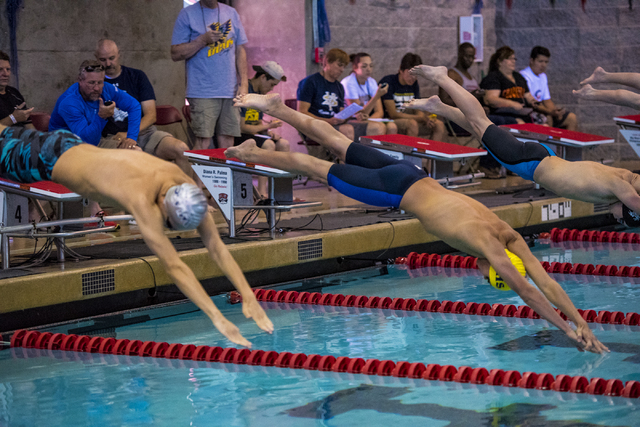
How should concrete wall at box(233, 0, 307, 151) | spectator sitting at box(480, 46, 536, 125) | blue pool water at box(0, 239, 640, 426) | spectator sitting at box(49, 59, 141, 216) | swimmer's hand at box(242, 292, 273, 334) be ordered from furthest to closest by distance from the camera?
1. spectator sitting at box(480, 46, 536, 125)
2. concrete wall at box(233, 0, 307, 151)
3. spectator sitting at box(49, 59, 141, 216)
4. blue pool water at box(0, 239, 640, 426)
5. swimmer's hand at box(242, 292, 273, 334)

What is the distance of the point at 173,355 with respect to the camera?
16.1ft

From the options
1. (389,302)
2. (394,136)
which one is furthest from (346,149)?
(394,136)

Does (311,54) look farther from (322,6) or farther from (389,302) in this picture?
(389,302)

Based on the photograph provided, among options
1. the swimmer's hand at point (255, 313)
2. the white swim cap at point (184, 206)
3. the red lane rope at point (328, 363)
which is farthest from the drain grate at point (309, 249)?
the white swim cap at point (184, 206)

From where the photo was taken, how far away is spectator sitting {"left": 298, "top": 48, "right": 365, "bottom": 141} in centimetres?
873

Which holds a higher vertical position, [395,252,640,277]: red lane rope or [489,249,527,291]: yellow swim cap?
[489,249,527,291]: yellow swim cap

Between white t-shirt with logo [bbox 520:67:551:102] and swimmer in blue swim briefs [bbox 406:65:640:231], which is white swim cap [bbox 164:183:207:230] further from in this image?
white t-shirt with logo [bbox 520:67:551:102]

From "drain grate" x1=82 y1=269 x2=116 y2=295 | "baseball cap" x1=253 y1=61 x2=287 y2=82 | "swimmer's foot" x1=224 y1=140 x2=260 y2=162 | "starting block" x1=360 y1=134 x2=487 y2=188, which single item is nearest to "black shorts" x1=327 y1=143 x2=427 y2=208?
"swimmer's foot" x1=224 y1=140 x2=260 y2=162

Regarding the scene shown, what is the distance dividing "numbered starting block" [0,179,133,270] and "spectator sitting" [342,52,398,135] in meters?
4.17

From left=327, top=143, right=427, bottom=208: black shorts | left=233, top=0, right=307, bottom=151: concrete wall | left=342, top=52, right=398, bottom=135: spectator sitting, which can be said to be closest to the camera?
left=327, top=143, right=427, bottom=208: black shorts

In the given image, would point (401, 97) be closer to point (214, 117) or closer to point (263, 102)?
point (214, 117)

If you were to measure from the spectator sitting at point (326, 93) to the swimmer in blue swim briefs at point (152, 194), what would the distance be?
4.76 m

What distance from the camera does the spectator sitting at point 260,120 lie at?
7957 mm

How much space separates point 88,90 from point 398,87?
453 cm
